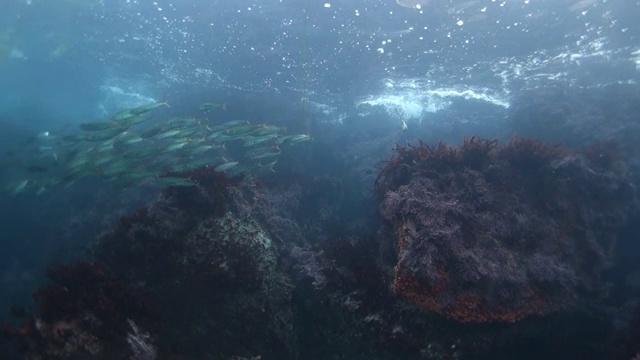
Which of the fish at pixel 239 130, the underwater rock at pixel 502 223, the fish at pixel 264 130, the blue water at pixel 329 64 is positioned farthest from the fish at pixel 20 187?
the underwater rock at pixel 502 223

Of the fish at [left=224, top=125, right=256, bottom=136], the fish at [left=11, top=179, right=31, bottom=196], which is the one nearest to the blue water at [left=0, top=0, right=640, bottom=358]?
the fish at [left=11, top=179, right=31, bottom=196]

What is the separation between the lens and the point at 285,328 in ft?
25.4

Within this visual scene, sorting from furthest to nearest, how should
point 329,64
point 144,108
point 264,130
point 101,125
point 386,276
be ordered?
point 329,64 → point 264,130 → point 101,125 → point 144,108 → point 386,276

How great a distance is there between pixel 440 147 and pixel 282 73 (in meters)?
15.5

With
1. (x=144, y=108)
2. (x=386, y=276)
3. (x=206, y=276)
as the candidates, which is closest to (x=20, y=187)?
(x=144, y=108)

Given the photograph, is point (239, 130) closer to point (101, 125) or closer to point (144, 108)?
point (144, 108)

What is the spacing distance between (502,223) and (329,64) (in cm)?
1527

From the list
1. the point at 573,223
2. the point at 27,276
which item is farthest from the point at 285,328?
the point at 27,276

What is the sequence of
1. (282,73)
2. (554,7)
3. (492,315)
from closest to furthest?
(492,315), (554,7), (282,73)

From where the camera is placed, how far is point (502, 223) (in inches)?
300

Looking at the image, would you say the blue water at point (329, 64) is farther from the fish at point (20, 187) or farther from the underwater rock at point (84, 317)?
the underwater rock at point (84, 317)

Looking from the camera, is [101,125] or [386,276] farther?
[101,125]

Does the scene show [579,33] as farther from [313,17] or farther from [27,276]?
[27,276]

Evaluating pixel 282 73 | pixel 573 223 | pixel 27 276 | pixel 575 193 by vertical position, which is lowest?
pixel 27 276
